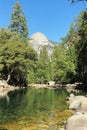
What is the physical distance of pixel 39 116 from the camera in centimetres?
2347

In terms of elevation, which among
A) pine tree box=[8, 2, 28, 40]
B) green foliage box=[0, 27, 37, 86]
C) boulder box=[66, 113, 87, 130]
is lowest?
boulder box=[66, 113, 87, 130]

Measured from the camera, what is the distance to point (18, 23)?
320 ft

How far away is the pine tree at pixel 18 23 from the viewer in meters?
96.5

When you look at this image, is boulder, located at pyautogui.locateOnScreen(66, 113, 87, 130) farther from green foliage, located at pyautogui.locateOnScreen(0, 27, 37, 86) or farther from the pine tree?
the pine tree

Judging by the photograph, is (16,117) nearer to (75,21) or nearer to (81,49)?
(81,49)

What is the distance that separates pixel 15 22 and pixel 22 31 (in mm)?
3604

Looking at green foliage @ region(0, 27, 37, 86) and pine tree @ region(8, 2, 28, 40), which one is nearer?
green foliage @ region(0, 27, 37, 86)

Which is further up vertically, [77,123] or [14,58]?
[14,58]

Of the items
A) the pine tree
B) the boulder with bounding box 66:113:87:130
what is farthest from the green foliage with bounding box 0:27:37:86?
the boulder with bounding box 66:113:87:130

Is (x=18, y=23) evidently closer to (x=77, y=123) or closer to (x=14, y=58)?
(x=14, y=58)

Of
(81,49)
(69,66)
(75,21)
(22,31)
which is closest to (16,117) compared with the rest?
(81,49)

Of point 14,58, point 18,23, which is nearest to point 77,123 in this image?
point 14,58

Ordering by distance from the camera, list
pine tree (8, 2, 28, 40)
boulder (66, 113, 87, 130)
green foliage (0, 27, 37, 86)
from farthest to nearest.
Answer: pine tree (8, 2, 28, 40) < green foliage (0, 27, 37, 86) < boulder (66, 113, 87, 130)

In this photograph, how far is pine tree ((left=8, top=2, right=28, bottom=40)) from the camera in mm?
96500
